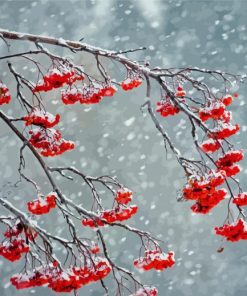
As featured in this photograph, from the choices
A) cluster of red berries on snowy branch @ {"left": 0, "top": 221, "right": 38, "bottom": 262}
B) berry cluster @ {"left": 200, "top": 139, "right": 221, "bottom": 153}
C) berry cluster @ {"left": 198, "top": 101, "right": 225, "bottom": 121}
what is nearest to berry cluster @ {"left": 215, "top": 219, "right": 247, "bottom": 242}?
berry cluster @ {"left": 200, "top": 139, "right": 221, "bottom": 153}

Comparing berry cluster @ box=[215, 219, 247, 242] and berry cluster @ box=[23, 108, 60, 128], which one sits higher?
berry cluster @ box=[23, 108, 60, 128]

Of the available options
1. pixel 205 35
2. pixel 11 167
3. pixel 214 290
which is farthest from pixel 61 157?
pixel 205 35

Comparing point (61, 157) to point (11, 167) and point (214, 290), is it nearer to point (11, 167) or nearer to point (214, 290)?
point (11, 167)

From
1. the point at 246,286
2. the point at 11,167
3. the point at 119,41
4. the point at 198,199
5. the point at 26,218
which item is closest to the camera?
the point at 26,218

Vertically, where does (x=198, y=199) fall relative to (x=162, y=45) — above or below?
below

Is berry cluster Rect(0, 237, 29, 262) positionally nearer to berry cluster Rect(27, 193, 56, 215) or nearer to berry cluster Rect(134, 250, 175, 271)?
berry cluster Rect(27, 193, 56, 215)

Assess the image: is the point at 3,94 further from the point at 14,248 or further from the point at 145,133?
the point at 145,133
